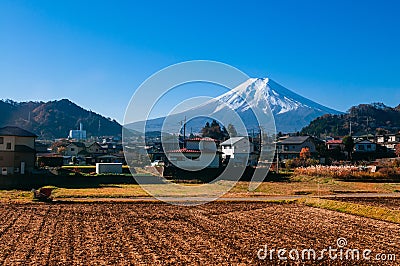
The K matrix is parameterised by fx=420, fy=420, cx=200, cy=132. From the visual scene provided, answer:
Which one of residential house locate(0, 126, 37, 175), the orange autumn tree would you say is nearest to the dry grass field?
residential house locate(0, 126, 37, 175)

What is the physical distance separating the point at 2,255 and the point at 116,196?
40.5 feet

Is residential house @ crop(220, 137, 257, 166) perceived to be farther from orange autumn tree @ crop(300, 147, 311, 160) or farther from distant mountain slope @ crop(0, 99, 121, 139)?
distant mountain slope @ crop(0, 99, 121, 139)

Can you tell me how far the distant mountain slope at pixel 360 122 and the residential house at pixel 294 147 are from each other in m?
33.9

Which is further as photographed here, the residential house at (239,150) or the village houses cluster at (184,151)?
the residential house at (239,150)

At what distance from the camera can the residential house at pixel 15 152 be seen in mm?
29109

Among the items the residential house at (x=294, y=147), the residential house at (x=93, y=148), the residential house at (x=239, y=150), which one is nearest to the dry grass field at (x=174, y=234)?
the residential house at (x=239, y=150)

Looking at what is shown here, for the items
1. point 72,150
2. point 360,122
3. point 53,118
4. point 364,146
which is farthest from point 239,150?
point 53,118

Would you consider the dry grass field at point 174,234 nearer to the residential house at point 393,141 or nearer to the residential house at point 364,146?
the residential house at point 364,146

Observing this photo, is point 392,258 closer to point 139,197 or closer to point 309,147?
point 139,197

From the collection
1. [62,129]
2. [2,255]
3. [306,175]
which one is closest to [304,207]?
[2,255]

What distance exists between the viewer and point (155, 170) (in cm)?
3167

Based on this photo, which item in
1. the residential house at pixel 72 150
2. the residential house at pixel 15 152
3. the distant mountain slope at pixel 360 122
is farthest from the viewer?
the distant mountain slope at pixel 360 122

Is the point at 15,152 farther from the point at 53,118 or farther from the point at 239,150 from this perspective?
the point at 53,118

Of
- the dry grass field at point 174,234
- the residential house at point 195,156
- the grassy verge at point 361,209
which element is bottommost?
the dry grass field at point 174,234
